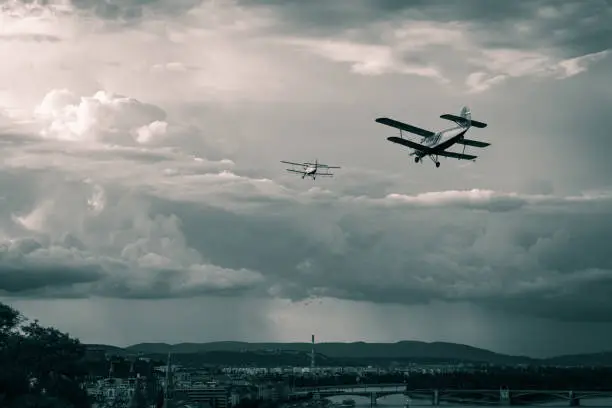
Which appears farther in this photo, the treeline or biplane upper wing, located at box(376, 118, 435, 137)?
the treeline

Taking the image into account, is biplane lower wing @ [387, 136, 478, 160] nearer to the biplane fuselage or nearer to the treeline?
the biplane fuselage

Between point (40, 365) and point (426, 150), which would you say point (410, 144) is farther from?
point (40, 365)

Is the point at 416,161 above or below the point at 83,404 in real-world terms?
above

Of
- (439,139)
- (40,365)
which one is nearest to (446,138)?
(439,139)

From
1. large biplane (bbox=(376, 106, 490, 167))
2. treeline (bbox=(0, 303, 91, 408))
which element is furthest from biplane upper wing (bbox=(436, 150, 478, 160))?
treeline (bbox=(0, 303, 91, 408))

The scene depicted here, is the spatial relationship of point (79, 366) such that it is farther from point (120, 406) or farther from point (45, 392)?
point (45, 392)

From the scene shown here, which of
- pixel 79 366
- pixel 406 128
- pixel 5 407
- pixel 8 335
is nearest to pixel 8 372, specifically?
pixel 5 407
